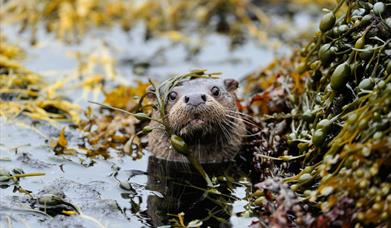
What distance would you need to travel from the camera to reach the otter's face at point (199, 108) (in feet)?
18.4

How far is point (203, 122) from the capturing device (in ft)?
18.6

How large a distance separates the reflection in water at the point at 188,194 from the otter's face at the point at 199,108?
1.15ft

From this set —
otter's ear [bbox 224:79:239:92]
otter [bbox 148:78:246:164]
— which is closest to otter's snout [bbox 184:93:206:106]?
otter [bbox 148:78:246:164]

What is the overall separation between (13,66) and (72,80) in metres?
0.74

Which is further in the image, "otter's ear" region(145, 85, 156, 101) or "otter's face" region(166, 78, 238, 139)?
"otter's ear" region(145, 85, 156, 101)

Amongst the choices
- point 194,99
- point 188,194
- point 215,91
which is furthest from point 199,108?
point 188,194

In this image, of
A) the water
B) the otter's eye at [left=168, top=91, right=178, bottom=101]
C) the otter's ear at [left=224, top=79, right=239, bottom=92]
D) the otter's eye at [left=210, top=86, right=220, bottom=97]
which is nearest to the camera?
the water

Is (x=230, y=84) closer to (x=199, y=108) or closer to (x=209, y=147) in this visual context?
(x=209, y=147)

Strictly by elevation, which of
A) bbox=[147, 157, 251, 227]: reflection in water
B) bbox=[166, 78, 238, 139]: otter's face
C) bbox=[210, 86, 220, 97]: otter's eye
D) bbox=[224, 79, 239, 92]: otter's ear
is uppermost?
bbox=[224, 79, 239, 92]: otter's ear

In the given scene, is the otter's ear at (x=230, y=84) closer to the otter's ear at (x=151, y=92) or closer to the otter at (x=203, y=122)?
the otter at (x=203, y=122)

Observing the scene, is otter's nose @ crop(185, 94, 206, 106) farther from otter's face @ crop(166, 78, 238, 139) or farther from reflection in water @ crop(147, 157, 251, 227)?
reflection in water @ crop(147, 157, 251, 227)

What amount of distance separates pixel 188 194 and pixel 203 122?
1.84 feet

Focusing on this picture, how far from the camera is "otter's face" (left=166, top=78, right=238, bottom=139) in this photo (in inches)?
221

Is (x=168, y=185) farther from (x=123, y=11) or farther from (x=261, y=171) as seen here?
(x=123, y=11)
